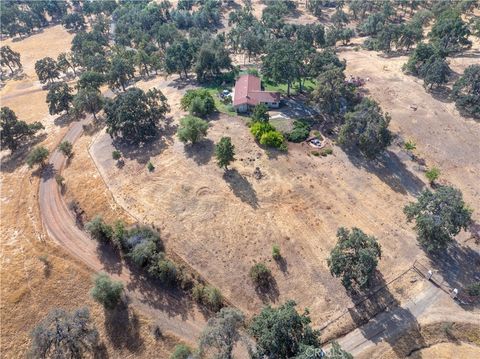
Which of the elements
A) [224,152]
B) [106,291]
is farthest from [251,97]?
[106,291]

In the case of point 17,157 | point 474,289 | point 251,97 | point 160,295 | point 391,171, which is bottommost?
point 160,295

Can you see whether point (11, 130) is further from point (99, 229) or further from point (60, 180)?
point (99, 229)

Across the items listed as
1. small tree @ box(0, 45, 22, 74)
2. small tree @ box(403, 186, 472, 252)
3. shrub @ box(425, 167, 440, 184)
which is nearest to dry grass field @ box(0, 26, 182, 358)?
small tree @ box(403, 186, 472, 252)

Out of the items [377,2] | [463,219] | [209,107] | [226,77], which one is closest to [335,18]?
[377,2]

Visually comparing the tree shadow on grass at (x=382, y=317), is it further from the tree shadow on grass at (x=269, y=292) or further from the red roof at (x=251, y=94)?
the red roof at (x=251, y=94)

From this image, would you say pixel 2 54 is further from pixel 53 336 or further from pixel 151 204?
pixel 53 336

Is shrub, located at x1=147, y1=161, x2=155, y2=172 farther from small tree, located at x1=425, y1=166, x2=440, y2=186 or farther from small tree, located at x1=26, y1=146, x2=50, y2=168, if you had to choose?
small tree, located at x1=425, y1=166, x2=440, y2=186
